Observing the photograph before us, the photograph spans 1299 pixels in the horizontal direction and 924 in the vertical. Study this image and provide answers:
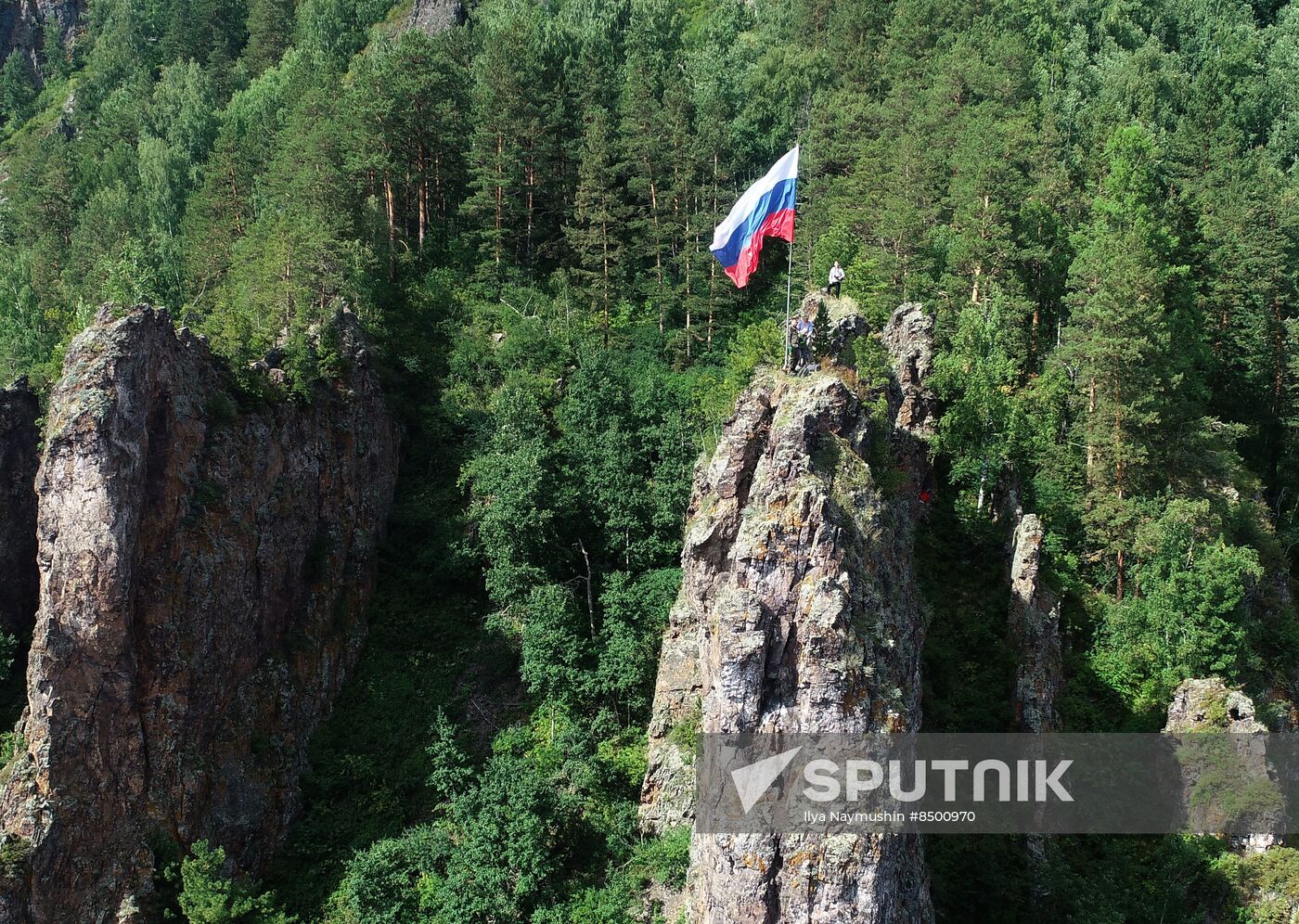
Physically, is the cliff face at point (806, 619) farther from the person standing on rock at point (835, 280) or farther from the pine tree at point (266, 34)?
the pine tree at point (266, 34)

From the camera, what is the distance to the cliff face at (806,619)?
31.3 meters

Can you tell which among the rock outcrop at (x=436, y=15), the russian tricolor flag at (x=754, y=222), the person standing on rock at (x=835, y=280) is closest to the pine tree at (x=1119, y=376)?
the person standing on rock at (x=835, y=280)

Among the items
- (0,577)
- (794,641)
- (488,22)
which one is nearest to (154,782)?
(0,577)

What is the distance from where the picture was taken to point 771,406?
3838cm

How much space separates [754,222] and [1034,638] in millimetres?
18048

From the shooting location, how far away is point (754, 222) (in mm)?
38688

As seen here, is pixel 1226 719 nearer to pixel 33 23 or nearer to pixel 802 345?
pixel 802 345

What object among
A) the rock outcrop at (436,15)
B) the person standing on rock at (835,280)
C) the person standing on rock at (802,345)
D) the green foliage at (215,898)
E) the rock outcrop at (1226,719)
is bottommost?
the green foliage at (215,898)

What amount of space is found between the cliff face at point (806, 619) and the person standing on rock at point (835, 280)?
18.5ft

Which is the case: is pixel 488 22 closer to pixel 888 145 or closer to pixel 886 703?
pixel 888 145

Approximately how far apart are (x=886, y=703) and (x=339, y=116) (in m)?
49.5

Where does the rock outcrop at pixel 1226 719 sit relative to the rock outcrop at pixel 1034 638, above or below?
below

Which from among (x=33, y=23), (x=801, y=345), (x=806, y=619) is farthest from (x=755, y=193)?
(x=33, y=23)

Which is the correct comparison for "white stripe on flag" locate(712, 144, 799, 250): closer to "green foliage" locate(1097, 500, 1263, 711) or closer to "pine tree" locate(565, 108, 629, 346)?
"green foliage" locate(1097, 500, 1263, 711)
